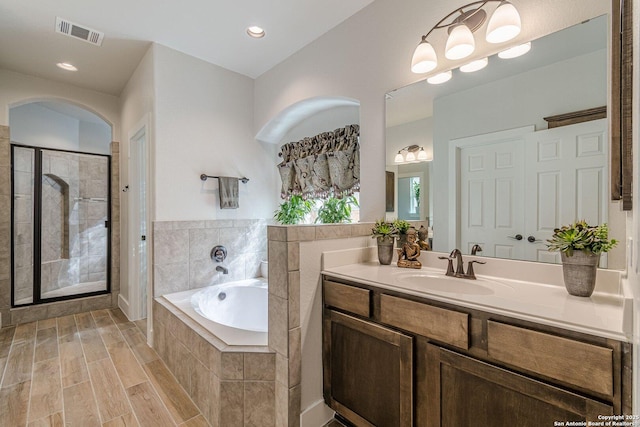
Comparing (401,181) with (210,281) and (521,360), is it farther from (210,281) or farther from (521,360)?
(210,281)

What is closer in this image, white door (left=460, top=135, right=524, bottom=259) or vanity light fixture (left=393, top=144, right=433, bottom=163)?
white door (left=460, top=135, right=524, bottom=259)

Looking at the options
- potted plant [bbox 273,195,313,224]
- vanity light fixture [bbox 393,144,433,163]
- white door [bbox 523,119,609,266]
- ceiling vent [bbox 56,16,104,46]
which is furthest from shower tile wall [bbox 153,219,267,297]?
white door [bbox 523,119,609,266]

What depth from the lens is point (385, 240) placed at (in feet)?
5.88

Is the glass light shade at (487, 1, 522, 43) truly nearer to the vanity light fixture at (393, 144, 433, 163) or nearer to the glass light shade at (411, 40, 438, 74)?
the glass light shade at (411, 40, 438, 74)

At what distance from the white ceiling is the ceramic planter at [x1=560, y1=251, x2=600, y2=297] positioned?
6.79ft

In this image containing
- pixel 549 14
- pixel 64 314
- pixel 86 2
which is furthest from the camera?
pixel 64 314

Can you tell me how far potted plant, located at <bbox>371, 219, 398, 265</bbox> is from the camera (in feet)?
5.87

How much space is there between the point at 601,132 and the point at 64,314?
5.03 m

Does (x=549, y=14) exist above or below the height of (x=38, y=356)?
above

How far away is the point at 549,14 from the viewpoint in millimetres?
1335

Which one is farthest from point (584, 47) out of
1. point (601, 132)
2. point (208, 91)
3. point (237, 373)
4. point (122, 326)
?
point (122, 326)

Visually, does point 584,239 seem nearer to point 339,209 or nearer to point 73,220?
point 339,209

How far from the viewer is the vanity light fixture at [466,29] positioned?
1330mm

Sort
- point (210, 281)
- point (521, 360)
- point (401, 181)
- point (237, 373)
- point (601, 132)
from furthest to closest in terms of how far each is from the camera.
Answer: point (210, 281) → point (401, 181) → point (237, 373) → point (601, 132) → point (521, 360)
